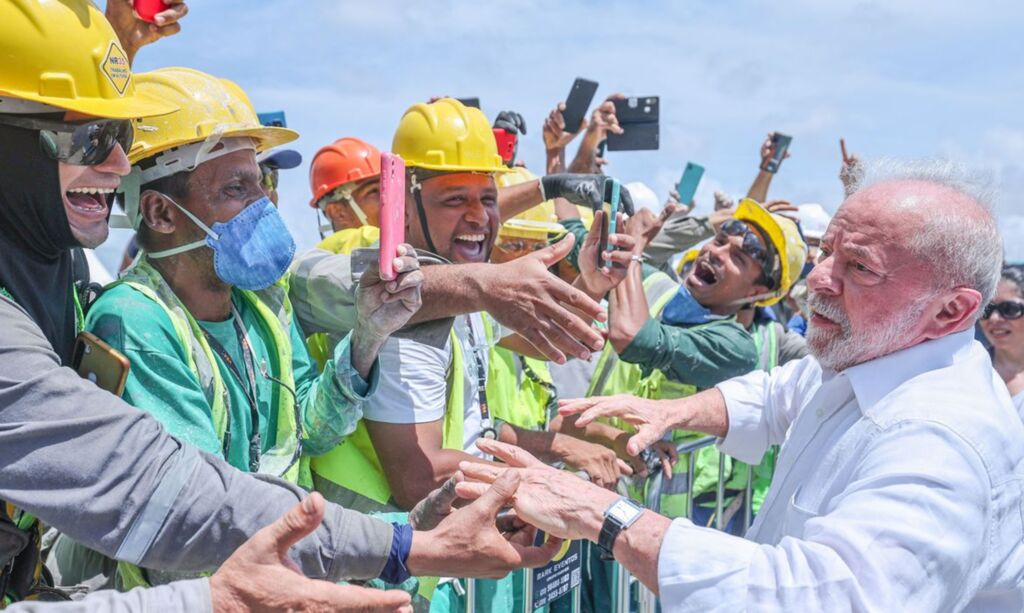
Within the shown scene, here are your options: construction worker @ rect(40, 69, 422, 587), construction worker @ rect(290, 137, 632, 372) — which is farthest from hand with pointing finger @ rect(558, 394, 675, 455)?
construction worker @ rect(40, 69, 422, 587)

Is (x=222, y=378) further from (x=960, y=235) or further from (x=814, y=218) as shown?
(x=814, y=218)

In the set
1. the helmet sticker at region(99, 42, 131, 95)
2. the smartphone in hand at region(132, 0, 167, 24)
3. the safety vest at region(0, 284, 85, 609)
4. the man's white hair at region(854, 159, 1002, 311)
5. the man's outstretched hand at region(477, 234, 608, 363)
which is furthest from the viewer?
the smartphone in hand at region(132, 0, 167, 24)

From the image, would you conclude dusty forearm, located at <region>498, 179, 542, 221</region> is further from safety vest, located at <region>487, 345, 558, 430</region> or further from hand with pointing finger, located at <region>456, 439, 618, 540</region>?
hand with pointing finger, located at <region>456, 439, 618, 540</region>

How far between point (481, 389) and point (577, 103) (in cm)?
432

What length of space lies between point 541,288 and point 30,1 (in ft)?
5.53

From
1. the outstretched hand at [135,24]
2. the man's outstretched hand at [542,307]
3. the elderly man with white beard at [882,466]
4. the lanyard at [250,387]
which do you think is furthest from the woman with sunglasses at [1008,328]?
the outstretched hand at [135,24]

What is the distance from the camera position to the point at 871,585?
237 centimetres

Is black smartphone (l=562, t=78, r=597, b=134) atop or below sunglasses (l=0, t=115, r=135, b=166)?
atop

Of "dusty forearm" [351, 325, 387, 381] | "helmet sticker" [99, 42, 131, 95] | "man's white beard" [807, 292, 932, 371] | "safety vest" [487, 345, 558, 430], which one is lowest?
"safety vest" [487, 345, 558, 430]

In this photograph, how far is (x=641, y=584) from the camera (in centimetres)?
457

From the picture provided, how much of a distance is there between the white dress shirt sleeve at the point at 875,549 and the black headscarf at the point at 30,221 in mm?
1728

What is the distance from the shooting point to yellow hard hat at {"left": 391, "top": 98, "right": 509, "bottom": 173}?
420 centimetres

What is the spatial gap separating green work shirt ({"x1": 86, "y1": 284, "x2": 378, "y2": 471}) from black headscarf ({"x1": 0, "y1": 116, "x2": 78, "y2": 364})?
221 millimetres

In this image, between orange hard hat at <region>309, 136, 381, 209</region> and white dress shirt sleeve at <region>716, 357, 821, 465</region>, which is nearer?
white dress shirt sleeve at <region>716, 357, 821, 465</region>
